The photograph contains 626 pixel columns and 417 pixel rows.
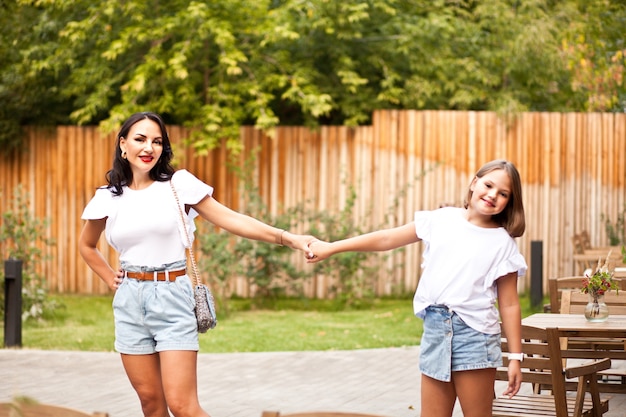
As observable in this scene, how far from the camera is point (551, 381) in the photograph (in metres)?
6.16

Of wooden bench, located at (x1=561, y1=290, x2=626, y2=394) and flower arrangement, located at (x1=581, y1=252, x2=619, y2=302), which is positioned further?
wooden bench, located at (x1=561, y1=290, x2=626, y2=394)

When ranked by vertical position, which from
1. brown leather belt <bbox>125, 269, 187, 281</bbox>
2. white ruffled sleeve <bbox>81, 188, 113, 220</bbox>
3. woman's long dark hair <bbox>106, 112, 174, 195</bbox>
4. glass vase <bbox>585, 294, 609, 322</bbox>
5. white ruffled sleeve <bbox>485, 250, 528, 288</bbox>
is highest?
woman's long dark hair <bbox>106, 112, 174, 195</bbox>

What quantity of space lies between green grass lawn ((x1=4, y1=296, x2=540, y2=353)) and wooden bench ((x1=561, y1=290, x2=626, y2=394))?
335 cm

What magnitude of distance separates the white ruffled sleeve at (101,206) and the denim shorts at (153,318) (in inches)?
14.1

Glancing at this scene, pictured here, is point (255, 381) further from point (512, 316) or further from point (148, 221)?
point (512, 316)

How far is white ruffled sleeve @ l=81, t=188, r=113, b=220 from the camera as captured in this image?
5078mm

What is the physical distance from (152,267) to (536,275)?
934 cm

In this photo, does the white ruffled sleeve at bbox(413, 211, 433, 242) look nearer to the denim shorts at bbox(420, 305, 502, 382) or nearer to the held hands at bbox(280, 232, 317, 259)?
the denim shorts at bbox(420, 305, 502, 382)

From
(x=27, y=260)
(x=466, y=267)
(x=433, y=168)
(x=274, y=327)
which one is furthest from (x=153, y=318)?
(x=433, y=168)

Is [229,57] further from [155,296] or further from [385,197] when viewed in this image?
[155,296]

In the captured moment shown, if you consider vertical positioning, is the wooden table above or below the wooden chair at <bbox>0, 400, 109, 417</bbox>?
below

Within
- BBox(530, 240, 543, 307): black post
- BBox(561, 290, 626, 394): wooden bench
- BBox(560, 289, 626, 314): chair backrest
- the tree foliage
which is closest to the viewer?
BBox(561, 290, 626, 394): wooden bench

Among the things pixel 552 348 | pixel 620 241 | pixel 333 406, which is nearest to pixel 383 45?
pixel 620 241

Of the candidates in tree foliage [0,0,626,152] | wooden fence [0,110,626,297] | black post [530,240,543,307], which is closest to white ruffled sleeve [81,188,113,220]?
black post [530,240,543,307]
